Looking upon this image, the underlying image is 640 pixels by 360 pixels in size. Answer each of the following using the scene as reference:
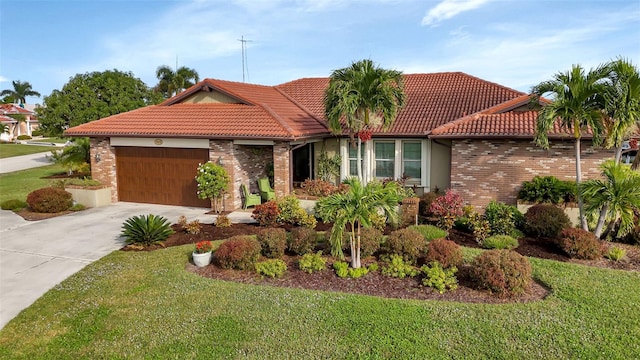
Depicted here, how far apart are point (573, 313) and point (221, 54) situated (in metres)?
22.5

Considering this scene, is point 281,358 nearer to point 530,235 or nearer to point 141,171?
point 530,235

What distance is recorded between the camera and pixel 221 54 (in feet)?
83.1

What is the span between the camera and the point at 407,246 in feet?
33.3

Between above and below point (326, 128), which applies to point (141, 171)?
below

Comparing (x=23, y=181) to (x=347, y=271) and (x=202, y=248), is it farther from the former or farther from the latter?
(x=347, y=271)

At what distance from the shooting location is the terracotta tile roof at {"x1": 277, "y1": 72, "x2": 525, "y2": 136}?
697 inches

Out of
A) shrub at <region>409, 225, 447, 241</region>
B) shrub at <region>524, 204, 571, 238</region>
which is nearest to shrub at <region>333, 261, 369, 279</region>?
shrub at <region>409, 225, 447, 241</region>

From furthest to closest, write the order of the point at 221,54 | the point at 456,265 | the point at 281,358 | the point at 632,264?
the point at 221,54 < the point at 632,264 < the point at 456,265 < the point at 281,358

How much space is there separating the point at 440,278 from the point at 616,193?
224 inches

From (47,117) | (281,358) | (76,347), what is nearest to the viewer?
(281,358)

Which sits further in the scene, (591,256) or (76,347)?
(591,256)

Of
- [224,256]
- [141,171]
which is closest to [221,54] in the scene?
[141,171]

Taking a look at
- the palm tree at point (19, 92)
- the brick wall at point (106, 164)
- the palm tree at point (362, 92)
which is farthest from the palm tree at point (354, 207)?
the palm tree at point (19, 92)

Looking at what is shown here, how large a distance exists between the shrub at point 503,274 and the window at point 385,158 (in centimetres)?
948
